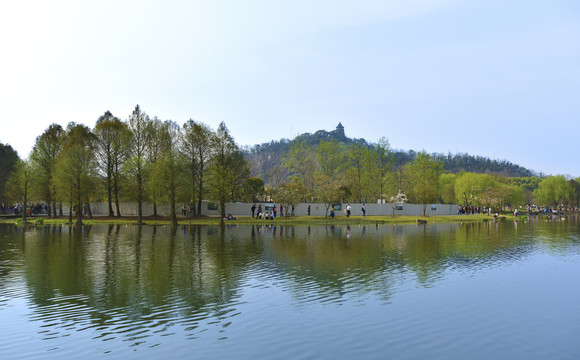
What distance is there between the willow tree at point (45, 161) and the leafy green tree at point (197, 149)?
69.9 feet

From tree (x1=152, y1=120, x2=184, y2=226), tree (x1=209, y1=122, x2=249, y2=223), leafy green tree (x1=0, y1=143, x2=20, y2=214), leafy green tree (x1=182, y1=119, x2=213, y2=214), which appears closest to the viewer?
tree (x1=152, y1=120, x2=184, y2=226)

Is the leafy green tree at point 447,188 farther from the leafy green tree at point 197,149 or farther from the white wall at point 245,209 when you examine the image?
the leafy green tree at point 197,149

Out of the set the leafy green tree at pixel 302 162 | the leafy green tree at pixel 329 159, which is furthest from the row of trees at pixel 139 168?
the leafy green tree at pixel 302 162

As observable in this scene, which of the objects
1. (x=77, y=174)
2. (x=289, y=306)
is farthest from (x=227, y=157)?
(x=289, y=306)

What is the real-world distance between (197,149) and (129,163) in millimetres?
12247

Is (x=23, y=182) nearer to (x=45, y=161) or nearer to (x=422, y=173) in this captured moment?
(x=45, y=161)

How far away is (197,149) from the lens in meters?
71.9

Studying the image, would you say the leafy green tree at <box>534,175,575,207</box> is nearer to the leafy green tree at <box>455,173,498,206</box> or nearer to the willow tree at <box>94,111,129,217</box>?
the leafy green tree at <box>455,173,498,206</box>

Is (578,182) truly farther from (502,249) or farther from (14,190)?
(14,190)

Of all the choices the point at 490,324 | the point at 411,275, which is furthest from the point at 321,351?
the point at 411,275

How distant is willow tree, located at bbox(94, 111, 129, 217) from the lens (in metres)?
68.1

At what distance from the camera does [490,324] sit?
44.0 feet

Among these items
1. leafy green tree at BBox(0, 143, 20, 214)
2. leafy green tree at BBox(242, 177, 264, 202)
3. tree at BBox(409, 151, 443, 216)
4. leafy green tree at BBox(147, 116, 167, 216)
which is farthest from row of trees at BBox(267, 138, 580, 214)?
leafy green tree at BBox(0, 143, 20, 214)

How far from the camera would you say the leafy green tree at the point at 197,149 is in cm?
7044
